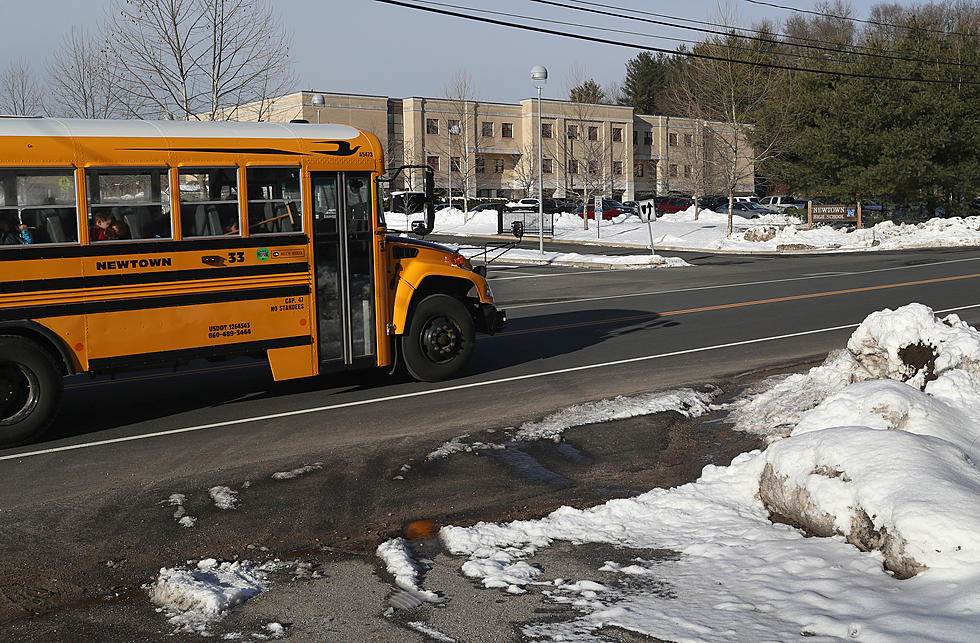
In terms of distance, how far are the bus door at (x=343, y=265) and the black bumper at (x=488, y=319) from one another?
168cm

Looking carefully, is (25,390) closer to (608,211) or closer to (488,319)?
(488,319)

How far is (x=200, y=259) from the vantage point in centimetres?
945

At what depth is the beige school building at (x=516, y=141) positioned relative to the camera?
77.4 metres

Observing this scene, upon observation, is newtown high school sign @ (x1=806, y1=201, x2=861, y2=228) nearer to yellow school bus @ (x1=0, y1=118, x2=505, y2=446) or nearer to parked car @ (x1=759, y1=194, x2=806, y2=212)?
parked car @ (x1=759, y1=194, x2=806, y2=212)

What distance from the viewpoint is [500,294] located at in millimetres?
22469

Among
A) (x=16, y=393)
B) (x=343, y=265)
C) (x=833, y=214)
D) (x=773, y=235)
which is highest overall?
(x=833, y=214)

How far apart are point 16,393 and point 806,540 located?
6912 millimetres

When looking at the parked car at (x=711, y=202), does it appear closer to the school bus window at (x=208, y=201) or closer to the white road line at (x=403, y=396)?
the white road line at (x=403, y=396)

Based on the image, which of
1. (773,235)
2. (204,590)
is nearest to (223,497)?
(204,590)

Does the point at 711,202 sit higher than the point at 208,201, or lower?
higher

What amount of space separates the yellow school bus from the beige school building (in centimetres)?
6027

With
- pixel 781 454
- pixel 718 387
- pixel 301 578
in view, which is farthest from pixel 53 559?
pixel 718 387

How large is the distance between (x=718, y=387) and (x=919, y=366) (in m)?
2.42

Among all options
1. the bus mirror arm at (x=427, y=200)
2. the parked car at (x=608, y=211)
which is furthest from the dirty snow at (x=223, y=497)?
the parked car at (x=608, y=211)
